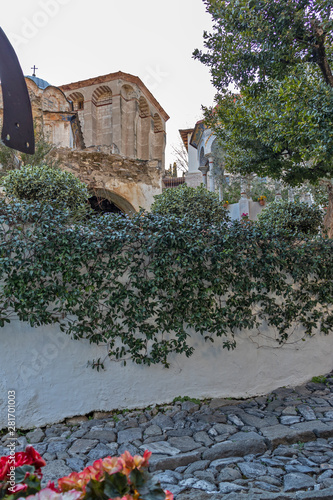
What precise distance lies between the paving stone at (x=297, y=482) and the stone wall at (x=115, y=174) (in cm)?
894

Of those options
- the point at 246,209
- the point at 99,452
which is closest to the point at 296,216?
the point at 99,452

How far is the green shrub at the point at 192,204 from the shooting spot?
21.7 ft

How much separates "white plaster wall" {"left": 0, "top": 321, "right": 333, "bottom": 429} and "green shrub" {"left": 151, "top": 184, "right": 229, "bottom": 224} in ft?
8.77

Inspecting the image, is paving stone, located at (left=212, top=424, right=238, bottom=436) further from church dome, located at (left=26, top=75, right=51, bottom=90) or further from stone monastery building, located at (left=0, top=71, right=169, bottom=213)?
church dome, located at (left=26, top=75, right=51, bottom=90)

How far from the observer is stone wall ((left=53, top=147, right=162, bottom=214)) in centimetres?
1023

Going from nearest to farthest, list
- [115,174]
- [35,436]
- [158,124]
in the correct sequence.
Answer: [35,436]
[115,174]
[158,124]

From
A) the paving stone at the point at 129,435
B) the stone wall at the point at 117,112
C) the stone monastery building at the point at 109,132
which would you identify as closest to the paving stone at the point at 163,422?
the paving stone at the point at 129,435

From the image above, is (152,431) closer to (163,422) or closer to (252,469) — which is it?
(163,422)

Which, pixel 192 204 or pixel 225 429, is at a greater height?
pixel 192 204

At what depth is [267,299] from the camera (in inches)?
185

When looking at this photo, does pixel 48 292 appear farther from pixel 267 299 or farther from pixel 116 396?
pixel 267 299

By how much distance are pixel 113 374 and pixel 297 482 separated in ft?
7.51

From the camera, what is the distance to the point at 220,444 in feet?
10.3

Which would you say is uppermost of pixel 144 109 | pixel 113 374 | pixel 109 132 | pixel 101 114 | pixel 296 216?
pixel 144 109
